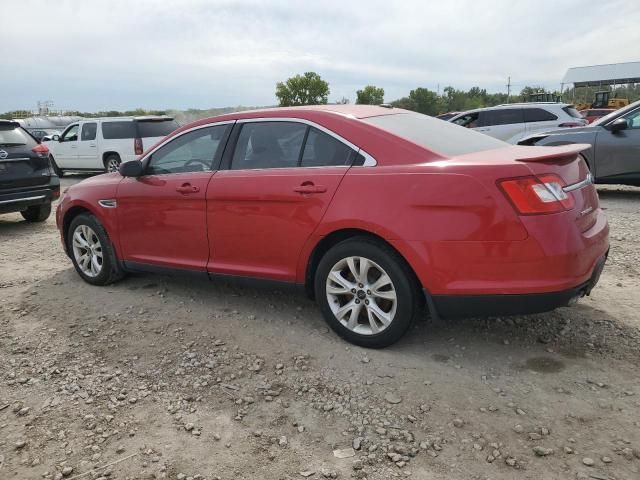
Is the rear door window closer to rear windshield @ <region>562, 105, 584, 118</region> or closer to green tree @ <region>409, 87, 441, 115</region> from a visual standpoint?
rear windshield @ <region>562, 105, 584, 118</region>

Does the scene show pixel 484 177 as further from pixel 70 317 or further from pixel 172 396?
pixel 70 317

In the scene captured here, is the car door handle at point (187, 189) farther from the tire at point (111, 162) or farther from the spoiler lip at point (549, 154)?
the tire at point (111, 162)

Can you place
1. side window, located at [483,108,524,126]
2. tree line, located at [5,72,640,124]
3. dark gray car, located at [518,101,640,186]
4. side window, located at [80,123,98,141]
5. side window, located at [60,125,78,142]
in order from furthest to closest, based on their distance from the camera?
tree line, located at [5,72,640,124], side window, located at [60,125,78,142], side window, located at [80,123,98,141], side window, located at [483,108,524,126], dark gray car, located at [518,101,640,186]

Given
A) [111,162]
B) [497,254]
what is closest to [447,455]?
[497,254]

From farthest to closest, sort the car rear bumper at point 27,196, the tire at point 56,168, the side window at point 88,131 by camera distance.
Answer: the tire at point 56,168 → the side window at point 88,131 → the car rear bumper at point 27,196

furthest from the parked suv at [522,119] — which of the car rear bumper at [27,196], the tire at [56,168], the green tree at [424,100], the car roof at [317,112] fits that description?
the green tree at [424,100]

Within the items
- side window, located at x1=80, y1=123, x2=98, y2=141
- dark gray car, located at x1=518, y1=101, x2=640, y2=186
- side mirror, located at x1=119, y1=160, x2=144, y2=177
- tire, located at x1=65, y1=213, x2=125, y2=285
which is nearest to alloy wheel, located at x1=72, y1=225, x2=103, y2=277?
tire, located at x1=65, y1=213, x2=125, y2=285

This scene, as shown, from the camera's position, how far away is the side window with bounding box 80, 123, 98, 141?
1495 centimetres

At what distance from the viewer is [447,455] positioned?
249 cm

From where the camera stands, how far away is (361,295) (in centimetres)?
345

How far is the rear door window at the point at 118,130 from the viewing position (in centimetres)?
1429

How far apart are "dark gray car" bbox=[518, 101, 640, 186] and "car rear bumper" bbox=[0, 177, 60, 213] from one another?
7.08m

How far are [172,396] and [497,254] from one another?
1981 mm

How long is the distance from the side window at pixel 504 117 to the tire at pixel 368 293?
440 inches
